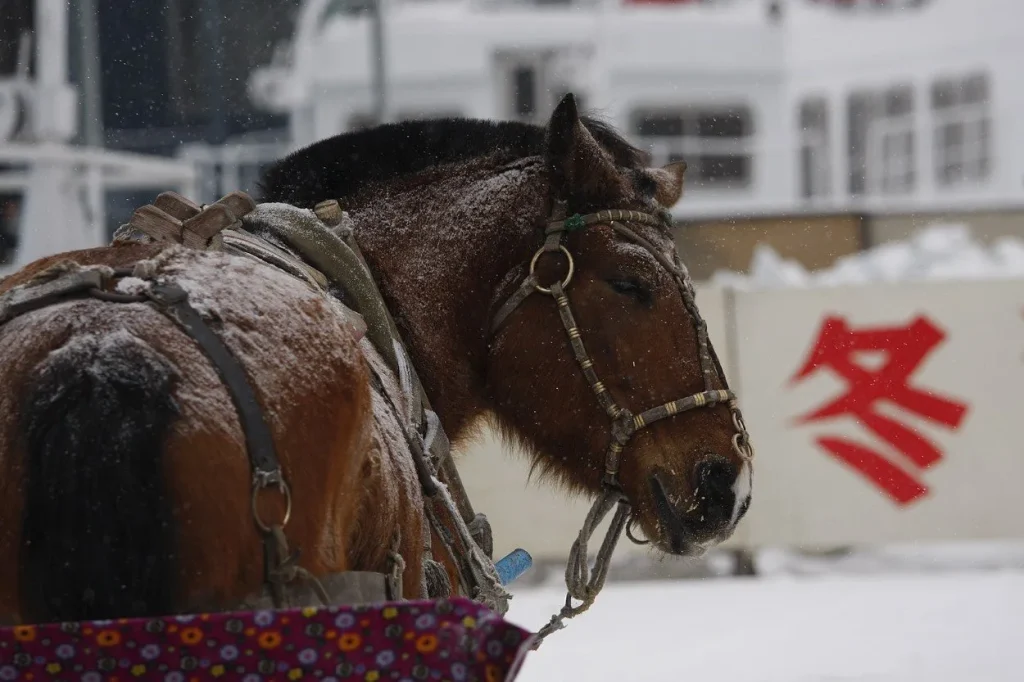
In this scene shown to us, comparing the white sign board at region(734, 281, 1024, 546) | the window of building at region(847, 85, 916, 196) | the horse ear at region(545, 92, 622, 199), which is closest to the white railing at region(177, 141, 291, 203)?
the white sign board at region(734, 281, 1024, 546)

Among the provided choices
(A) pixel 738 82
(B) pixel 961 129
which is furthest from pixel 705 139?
(B) pixel 961 129

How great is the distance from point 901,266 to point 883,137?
14471mm

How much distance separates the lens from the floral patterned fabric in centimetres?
149

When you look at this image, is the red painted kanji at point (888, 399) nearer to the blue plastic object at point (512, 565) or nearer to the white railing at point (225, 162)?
the blue plastic object at point (512, 565)

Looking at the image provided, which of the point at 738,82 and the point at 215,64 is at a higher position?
the point at 215,64

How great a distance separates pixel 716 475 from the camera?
8.23 ft

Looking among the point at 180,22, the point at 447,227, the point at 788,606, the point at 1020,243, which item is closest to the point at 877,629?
the point at 788,606

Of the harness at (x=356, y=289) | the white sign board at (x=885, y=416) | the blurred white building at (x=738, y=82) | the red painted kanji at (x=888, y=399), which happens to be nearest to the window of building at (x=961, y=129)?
the blurred white building at (x=738, y=82)

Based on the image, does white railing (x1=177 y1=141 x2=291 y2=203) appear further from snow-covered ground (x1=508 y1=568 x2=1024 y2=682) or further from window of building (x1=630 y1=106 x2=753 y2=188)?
snow-covered ground (x1=508 y1=568 x2=1024 y2=682)

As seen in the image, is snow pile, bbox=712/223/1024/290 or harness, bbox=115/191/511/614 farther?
snow pile, bbox=712/223/1024/290

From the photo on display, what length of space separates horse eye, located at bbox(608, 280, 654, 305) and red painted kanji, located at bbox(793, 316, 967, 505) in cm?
450

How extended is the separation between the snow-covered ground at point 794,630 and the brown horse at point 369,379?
2.67 meters

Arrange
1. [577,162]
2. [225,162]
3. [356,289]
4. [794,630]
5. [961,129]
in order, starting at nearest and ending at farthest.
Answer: [356,289] → [577,162] → [794,630] → [225,162] → [961,129]

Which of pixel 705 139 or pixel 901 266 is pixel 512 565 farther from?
pixel 705 139
